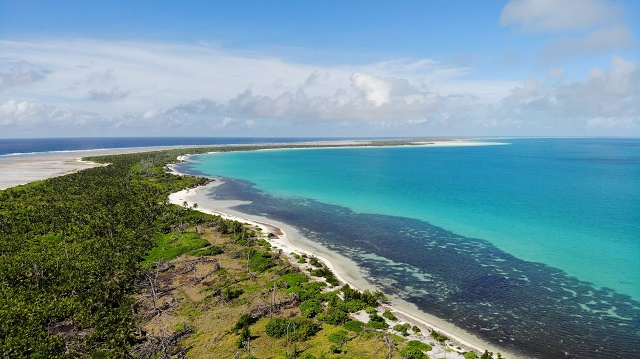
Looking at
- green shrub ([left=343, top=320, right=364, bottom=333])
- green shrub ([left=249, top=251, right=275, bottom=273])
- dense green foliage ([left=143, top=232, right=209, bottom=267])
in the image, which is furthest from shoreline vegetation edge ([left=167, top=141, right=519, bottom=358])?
dense green foliage ([left=143, top=232, right=209, bottom=267])

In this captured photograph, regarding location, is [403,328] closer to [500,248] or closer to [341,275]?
[341,275]

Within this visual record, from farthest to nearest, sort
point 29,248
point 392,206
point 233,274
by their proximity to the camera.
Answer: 1. point 392,206
2. point 29,248
3. point 233,274

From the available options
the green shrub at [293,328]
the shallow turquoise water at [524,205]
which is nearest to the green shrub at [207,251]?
the green shrub at [293,328]

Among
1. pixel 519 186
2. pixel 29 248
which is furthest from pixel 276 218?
pixel 519 186

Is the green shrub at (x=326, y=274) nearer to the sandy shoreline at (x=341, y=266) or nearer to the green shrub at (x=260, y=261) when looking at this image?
the sandy shoreline at (x=341, y=266)

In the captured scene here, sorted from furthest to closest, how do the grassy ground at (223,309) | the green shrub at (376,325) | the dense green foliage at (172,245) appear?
the dense green foliage at (172,245) → the green shrub at (376,325) → the grassy ground at (223,309)

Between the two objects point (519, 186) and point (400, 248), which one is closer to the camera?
point (400, 248)

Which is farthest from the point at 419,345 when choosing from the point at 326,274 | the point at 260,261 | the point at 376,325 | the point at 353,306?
the point at 260,261

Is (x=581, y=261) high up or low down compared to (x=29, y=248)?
down

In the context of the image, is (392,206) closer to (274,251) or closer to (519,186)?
(274,251)
